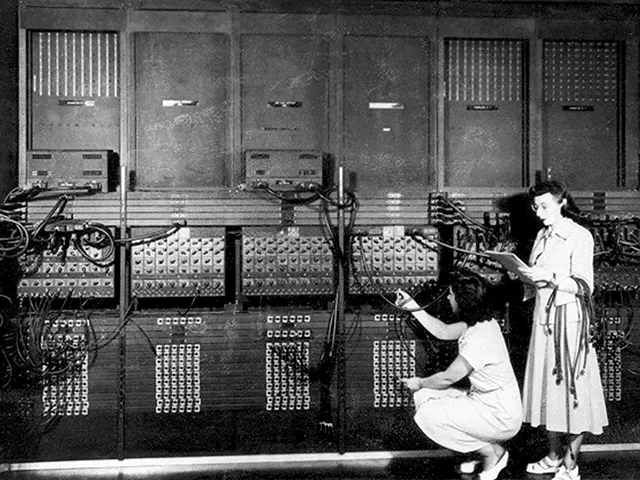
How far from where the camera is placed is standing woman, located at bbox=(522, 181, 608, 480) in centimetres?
353

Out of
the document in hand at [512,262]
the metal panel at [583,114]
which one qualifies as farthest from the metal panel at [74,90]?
the metal panel at [583,114]

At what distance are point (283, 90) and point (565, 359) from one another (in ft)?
8.41

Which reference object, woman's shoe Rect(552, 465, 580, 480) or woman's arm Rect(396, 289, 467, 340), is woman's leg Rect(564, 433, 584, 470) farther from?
woman's arm Rect(396, 289, 467, 340)

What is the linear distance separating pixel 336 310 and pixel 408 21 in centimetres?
210

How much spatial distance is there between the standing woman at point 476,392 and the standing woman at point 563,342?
8.0 inches

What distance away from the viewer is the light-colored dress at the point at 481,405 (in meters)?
3.47

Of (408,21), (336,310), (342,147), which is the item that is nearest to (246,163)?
(342,147)

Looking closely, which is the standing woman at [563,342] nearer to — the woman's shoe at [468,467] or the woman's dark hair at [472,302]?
the woman's dark hair at [472,302]

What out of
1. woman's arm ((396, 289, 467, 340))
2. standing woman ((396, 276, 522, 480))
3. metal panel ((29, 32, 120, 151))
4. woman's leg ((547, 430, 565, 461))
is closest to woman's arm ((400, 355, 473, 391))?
standing woman ((396, 276, 522, 480))

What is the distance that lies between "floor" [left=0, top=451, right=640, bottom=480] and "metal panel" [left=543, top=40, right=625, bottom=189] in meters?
2.02

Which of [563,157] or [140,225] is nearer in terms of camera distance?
[140,225]

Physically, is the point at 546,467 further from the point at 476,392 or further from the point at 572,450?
the point at 476,392

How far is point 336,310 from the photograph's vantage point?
4066 millimetres

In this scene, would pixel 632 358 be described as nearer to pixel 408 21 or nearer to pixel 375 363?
pixel 375 363
